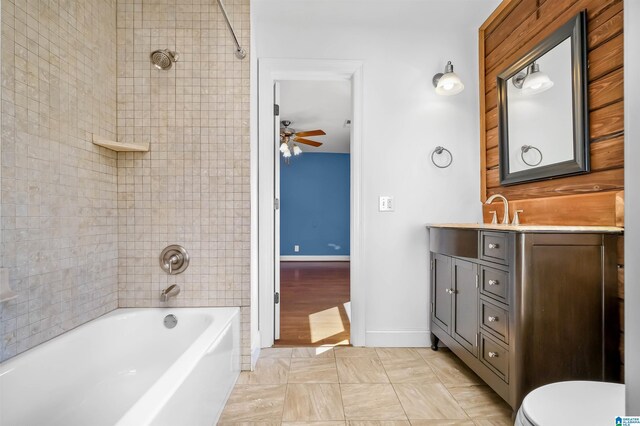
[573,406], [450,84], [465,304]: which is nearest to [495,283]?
[465,304]

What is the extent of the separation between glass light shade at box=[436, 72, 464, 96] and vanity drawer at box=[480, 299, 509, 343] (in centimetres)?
137

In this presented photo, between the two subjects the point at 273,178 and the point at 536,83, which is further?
the point at 273,178

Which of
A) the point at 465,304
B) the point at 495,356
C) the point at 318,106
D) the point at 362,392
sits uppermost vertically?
the point at 318,106

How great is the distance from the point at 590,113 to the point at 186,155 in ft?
6.98

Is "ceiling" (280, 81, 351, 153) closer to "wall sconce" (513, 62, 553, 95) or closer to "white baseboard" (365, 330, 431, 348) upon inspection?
"wall sconce" (513, 62, 553, 95)

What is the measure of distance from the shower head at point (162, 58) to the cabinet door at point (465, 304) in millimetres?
2057

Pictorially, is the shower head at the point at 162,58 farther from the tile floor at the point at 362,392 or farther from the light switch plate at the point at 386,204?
the tile floor at the point at 362,392

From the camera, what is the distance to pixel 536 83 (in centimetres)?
173

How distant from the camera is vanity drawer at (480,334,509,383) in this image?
1.37 metres

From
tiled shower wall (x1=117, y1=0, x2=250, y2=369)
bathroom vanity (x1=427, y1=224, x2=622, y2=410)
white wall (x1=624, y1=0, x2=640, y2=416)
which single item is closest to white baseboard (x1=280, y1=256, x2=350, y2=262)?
tiled shower wall (x1=117, y1=0, x2=250, y2=369)

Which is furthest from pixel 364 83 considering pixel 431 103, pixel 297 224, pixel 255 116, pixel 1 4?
pixel 297 224

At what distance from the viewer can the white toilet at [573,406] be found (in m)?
0.74

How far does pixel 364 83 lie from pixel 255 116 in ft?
2.72

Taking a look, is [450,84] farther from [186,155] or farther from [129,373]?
[129,373]
